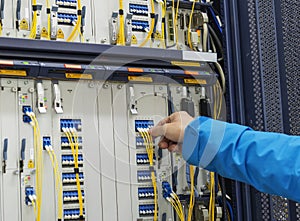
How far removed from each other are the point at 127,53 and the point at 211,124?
184 centimetres

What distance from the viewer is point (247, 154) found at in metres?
1.72

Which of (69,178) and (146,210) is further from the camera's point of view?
(146,210)

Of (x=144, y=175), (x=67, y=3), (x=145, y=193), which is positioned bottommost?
(x=145, y=193)

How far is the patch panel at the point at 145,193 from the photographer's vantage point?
12.2 feet

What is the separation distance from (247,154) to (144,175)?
2.10m

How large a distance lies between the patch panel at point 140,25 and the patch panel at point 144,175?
996 mm

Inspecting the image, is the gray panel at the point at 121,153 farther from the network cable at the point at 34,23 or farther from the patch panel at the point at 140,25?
the network cable at the point at 34,23

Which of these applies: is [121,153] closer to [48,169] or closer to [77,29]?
[48,169]

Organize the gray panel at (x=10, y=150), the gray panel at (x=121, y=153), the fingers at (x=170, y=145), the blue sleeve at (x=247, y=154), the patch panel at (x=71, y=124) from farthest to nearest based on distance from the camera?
the gray panel at (x=121, y=153), the patch panel at (x=71, y=124), the gray panel at (x=10, y=150), the fingers at (x=170, y=145), the blue sleeve at (x=247, y=154)

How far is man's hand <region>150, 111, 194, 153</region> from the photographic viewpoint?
5.62 feet

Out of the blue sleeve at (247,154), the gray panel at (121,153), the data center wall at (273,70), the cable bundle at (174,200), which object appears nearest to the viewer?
the blue sleeve at (247,154)

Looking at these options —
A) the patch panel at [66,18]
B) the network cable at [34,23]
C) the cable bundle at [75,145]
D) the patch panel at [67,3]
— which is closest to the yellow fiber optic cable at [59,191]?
the cable bundle at [75,145]

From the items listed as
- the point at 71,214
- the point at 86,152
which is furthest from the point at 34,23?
the point at 71,214

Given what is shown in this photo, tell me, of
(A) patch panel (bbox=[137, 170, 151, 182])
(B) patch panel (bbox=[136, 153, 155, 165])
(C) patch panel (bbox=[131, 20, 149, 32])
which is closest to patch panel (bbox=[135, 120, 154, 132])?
(B) patch panel (bbox=[136, 153, 155, 165])
